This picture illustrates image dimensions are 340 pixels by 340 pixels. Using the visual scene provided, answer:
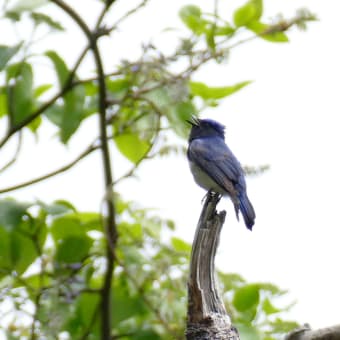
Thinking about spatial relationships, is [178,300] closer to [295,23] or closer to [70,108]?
[70,108]

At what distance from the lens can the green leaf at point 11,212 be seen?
2502 mm

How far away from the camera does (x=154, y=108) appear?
107 inches

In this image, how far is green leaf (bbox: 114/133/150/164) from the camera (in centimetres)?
281

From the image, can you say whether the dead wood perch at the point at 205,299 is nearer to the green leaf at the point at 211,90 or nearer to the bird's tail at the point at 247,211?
the green leaf at the point at 211,90

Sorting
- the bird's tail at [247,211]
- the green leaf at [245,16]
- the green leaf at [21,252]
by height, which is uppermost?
the bird's tail at [247,211]

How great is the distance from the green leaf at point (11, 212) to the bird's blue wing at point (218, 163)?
11.8 feet

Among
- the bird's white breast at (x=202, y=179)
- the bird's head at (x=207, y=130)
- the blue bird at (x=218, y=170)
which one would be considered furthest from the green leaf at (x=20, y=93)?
the bird's head at (x=207, y=130)

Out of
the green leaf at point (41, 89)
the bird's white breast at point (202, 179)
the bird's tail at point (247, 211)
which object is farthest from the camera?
the bird's white breast at point (202, 179)

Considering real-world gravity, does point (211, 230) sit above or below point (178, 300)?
above

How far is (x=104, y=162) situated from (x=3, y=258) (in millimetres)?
641

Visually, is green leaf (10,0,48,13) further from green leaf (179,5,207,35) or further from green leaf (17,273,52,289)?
green leaf (17,273,52,289)

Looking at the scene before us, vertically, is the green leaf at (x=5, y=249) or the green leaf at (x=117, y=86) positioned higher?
the green leaf at (x=117, y=86)

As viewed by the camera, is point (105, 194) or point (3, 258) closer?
point (105, 194)

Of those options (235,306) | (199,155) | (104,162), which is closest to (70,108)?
(104,162)
